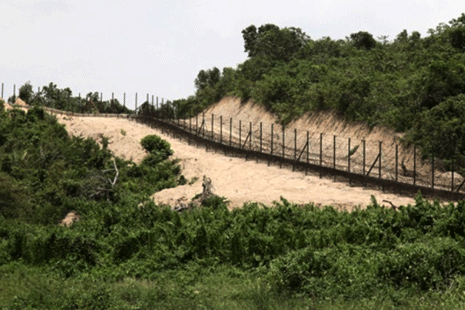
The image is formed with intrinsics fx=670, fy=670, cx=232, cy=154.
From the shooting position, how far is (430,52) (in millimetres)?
43469

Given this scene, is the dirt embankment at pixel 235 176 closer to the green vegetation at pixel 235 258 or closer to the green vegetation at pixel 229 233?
the green vegetation at pixel 229 233

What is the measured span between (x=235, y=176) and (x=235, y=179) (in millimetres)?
433

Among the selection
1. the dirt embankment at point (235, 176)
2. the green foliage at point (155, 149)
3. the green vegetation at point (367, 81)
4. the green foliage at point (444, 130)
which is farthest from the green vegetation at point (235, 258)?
the green vegetation at point (367, 81)

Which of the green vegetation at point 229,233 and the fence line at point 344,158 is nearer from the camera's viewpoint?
the green vegetation at point 229,233

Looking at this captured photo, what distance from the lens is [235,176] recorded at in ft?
121

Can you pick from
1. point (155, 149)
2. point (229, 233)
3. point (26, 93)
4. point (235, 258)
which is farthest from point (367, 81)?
point (26, 93)

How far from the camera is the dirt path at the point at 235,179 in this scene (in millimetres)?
31172

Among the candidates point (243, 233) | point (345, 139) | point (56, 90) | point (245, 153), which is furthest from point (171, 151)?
point (56, 90)

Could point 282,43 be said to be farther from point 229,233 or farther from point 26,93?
point 229,233

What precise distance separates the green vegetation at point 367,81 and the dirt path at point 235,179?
6.21 m

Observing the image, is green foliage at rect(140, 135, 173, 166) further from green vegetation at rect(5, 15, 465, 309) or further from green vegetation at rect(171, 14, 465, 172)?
green vegetation at rect(171, 14, 465, 172)

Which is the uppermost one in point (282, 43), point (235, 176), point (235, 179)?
point (282, 43)

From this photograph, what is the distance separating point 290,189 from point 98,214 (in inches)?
370

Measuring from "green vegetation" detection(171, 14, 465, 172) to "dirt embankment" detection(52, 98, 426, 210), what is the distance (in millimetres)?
1662
